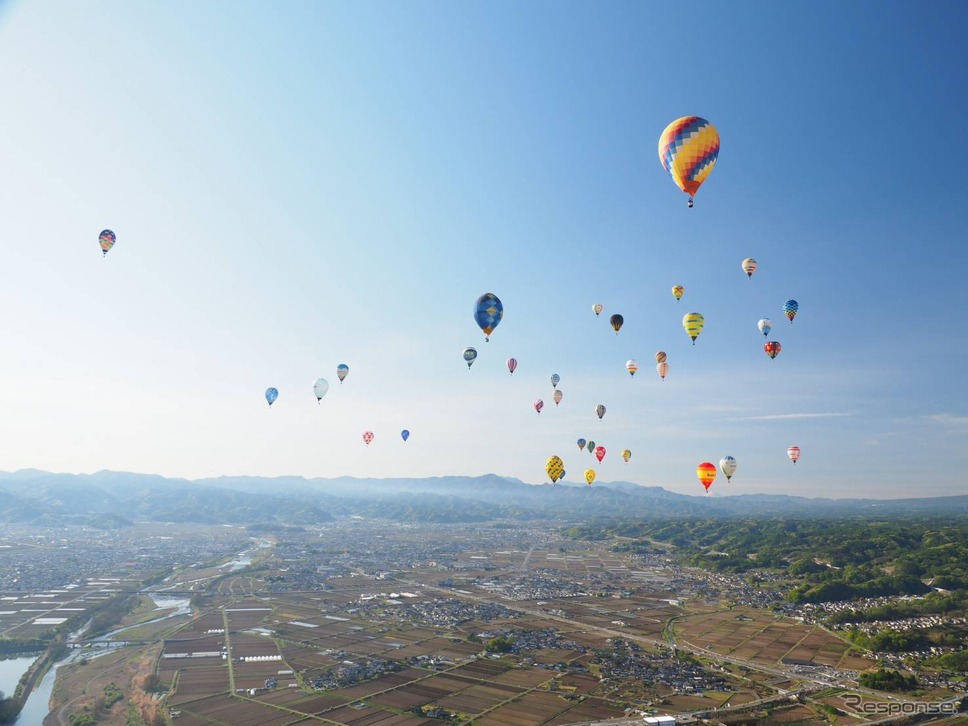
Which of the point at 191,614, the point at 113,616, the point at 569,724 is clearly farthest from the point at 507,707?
the point at 113,616

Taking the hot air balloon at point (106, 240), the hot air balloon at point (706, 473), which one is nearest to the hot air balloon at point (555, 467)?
the hot air balloon at point (706, 473)

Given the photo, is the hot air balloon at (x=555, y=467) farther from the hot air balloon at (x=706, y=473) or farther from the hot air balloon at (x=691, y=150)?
the hot air balloon at (x=691, y=150)

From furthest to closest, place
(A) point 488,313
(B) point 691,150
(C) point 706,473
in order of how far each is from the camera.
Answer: (C) point 706,473 → (A) point 488,313 → (B) point 691,150

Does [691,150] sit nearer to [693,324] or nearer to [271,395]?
[693,324]

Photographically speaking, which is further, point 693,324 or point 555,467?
point 555,467

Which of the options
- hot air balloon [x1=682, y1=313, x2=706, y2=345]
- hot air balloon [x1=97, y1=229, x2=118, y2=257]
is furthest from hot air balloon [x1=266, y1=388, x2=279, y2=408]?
hot air balloon [x1=682, y1=313, x2=706, y2=345]

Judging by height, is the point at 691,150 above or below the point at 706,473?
above

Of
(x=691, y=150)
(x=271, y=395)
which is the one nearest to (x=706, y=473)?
(x=691, y=150)
